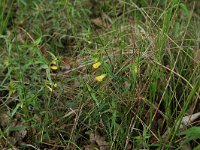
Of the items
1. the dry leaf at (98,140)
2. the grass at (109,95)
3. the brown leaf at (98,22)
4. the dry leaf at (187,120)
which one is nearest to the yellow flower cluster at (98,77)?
the grass at (109,95)

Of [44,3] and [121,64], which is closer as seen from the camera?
[121,64]

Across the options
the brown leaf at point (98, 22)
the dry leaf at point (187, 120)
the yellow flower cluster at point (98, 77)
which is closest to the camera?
the yellow flower cluster at point (98, 77)

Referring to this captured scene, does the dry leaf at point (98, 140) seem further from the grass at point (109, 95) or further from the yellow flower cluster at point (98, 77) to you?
the yellow flower cluster at point (98, 77)

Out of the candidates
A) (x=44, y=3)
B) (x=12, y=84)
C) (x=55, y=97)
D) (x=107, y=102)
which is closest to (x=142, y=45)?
(x=107, y=102)

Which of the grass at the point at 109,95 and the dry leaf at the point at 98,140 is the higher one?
the grass at the point at 109,95

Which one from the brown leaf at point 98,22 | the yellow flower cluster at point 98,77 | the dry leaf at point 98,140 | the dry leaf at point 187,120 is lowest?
the dry leaf at point 98,140

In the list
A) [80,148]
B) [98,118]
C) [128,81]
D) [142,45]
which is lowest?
[80,148]

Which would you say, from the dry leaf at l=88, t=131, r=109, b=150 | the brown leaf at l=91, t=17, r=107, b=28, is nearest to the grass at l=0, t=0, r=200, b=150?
the dry leaf at l=88, t=131, r=109, b=150

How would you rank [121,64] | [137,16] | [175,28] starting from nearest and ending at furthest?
[121,64] → [175,28] → [137,16]

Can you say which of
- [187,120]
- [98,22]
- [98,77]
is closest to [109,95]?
[98,77]

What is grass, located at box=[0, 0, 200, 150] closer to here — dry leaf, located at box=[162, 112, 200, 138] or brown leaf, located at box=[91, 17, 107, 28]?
dry leaf, located at box=[162, 112, 200, 138]

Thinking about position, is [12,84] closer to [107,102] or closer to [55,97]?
[55,97]
